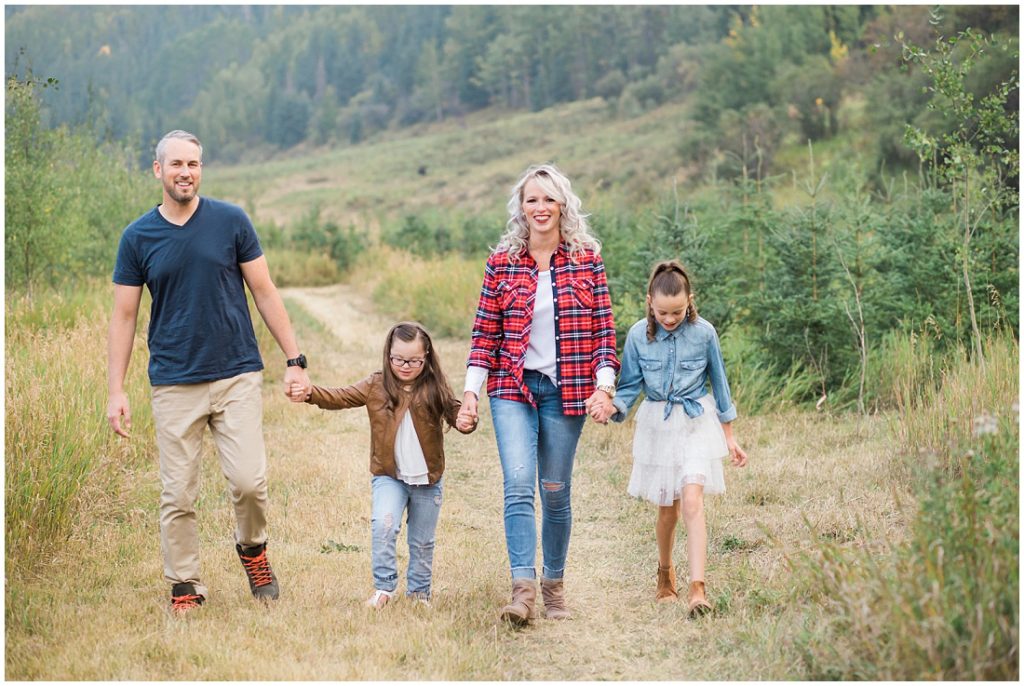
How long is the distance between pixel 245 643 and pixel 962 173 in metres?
5.91

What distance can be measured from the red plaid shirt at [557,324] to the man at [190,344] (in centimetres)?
97

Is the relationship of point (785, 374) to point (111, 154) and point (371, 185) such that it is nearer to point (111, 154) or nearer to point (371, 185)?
point (111, 154)

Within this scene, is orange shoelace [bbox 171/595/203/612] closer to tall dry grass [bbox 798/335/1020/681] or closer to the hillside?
tall dry grass [bbox 798/335/1020/681]

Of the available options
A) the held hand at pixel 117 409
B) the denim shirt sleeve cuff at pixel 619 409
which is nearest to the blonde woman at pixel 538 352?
the denim shirt sleeve cuff at pixel 619 409

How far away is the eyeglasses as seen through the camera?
5.29 metres

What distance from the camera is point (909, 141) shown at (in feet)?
23.1

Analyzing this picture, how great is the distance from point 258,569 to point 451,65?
83.7m

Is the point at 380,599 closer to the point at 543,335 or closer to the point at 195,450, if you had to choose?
the point at 195,450

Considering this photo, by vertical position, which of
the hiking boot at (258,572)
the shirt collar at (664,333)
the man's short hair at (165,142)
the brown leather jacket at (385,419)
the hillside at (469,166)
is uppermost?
the hillside at (469,166)

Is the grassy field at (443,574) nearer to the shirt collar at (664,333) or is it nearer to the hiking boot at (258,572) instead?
the hiking boot at (258,572)

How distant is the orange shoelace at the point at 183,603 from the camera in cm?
505

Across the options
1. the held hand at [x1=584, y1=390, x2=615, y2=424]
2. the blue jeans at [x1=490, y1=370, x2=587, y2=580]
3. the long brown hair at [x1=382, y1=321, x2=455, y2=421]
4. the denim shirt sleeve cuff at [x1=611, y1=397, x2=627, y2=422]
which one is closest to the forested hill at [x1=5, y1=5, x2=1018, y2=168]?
the denim shirt sleeve cuff at [x1=611, y1=397, x2=627, y2=422]

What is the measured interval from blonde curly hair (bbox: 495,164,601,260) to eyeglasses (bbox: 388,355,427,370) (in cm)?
69

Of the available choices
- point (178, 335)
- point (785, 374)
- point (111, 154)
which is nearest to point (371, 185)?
point (111, 154)
